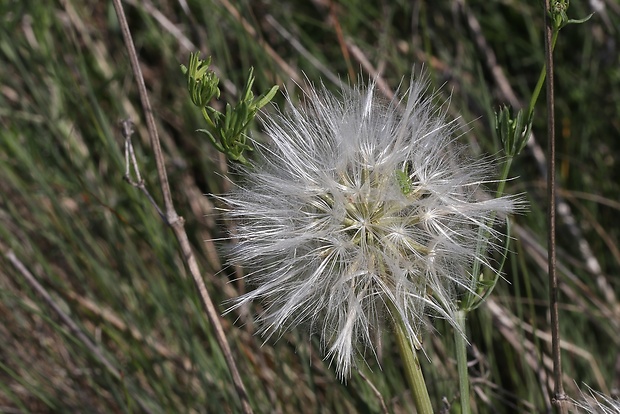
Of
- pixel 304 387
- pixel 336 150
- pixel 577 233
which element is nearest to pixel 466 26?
pixel 577 233

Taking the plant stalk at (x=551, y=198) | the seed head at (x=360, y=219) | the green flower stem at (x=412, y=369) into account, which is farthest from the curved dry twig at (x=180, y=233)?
the plant stalk at (x=551, y=198)

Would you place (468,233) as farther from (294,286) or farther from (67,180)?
(67,180)

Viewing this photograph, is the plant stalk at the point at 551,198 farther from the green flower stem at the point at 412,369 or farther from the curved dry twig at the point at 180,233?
the curved dry twig at the point at 180,233

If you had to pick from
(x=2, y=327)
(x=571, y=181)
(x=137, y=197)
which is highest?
(x=137, y=197)

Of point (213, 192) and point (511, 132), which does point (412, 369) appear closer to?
point (511, 132)

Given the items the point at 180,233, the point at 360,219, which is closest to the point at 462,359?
the point at 360,219
